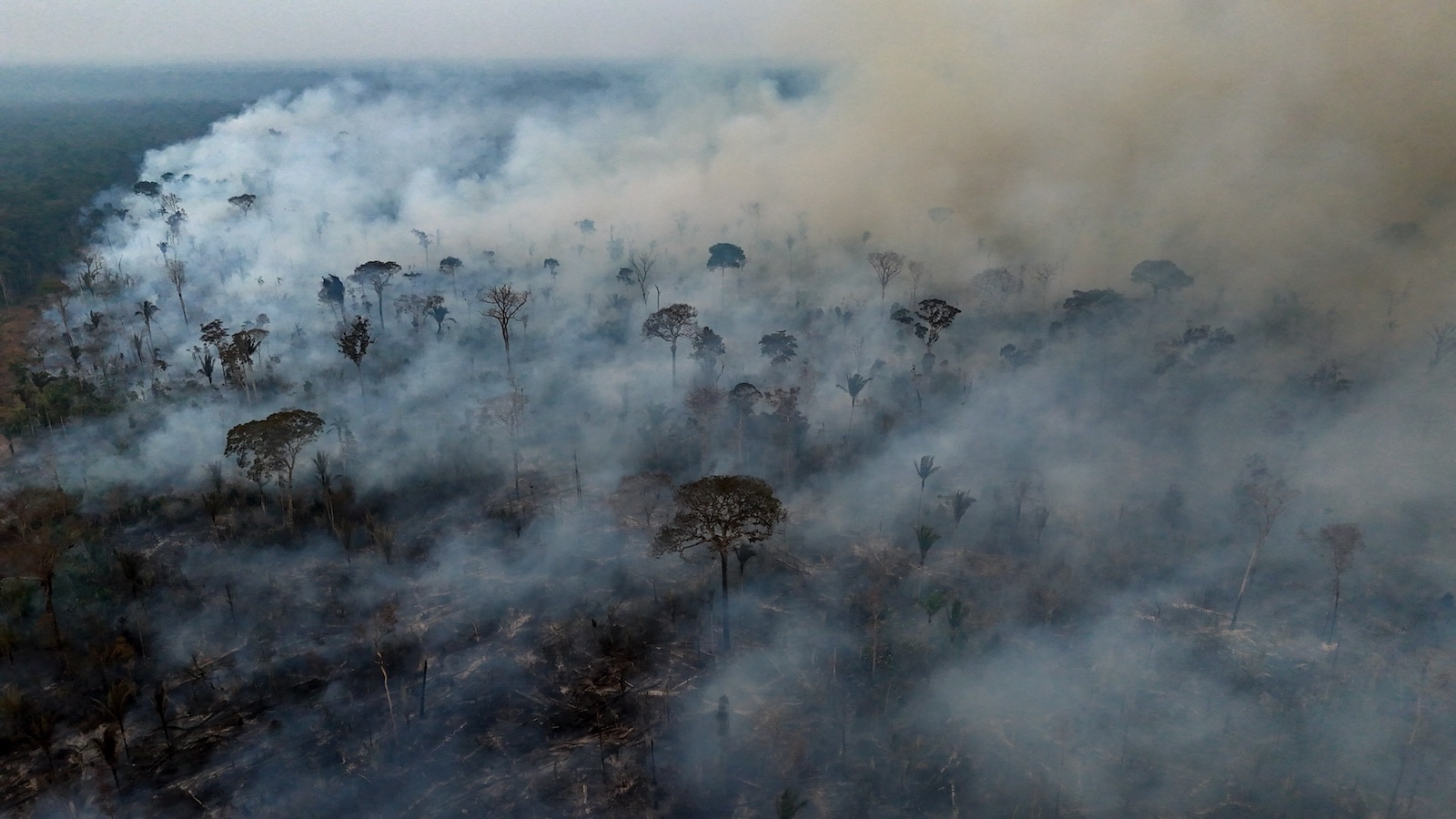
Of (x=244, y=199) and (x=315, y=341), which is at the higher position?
(x=244, y=199)

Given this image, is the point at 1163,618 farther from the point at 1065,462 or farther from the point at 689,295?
the point at 689,295

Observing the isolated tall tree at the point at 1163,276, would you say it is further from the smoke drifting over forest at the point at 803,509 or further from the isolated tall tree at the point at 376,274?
the isolated tall tree at the point at 376,274

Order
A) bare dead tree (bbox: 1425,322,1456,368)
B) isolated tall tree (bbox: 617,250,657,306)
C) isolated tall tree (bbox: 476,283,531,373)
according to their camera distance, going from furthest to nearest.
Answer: isolated tall tree (bbox: 617,250,657,306), isolated tall tree (bbox: 476,283,531,373), bare dead tree (bbox: 1425,322,1456,368)

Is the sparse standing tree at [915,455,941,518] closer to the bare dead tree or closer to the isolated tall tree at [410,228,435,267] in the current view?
the bare dead tree

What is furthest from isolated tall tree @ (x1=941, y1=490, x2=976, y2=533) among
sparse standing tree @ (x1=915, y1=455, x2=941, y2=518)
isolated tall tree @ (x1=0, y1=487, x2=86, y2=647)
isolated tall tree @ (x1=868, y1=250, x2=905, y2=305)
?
isolated tall tree @ (x1=0, y1=487, x2=86, y2=647)

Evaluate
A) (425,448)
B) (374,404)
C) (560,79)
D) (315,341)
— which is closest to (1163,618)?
(425,448)

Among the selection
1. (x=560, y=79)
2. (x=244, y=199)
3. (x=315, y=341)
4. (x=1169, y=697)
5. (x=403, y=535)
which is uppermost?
(x=560, y=79)
